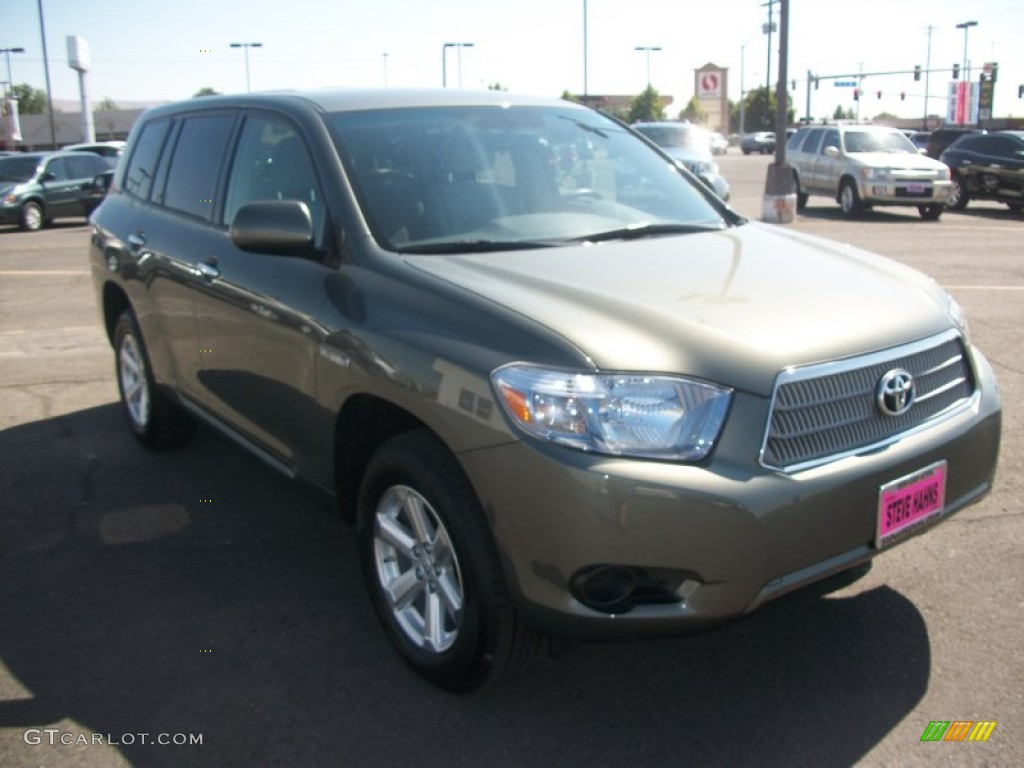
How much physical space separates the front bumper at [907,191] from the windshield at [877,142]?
4.19ft

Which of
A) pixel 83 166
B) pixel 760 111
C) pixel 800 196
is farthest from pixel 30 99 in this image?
pixel 800 196

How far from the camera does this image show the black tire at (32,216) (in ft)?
68.4

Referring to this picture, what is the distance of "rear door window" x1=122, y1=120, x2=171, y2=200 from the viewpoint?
536cm

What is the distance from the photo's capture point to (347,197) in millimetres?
3596

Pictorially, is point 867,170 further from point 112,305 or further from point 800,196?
point 112,305

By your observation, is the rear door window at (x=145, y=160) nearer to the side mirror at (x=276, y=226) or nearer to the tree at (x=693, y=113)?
the side mirror at (x=276, y=226)

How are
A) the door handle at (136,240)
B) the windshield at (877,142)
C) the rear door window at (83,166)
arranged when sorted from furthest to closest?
the rear door window at (83,166), the windshield at (877,142), the door handle at (136,240)

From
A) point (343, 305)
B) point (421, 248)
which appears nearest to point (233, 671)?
point (343, 305)

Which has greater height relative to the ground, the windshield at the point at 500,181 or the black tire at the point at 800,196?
the windshield at the point at 500,181

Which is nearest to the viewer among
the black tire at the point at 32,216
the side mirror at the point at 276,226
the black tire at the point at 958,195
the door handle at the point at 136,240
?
the side mirror at the point at 276,226

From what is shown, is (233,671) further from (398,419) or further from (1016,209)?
(1016,209)

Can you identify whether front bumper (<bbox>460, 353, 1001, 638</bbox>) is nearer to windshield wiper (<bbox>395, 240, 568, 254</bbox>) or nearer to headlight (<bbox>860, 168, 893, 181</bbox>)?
windshield wiper (<bbox>395, 240, 568, 254</bbox>)

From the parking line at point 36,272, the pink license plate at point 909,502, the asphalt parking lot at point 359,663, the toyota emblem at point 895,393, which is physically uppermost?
the toyota emblem at point 895,393

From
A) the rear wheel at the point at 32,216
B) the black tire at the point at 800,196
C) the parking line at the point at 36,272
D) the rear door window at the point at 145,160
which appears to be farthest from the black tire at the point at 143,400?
the black tire at the point at 800,196
